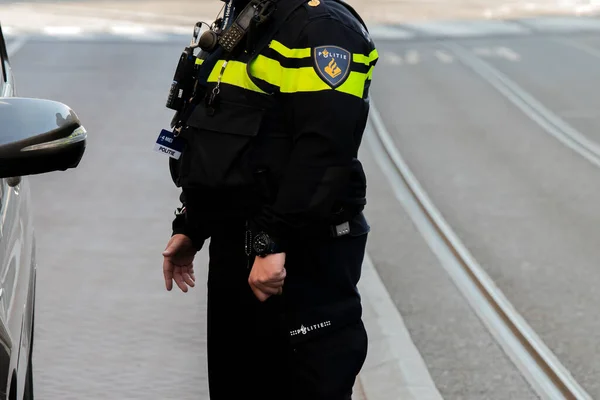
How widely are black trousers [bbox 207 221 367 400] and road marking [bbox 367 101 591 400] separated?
1.94 meters

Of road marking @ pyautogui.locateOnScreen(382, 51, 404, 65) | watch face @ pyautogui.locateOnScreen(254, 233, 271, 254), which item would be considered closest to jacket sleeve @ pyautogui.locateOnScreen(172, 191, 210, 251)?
watch face @ pyautogui.locateOnScreen(254, 233, 271, 254)

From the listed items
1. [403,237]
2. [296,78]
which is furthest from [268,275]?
[403,237]

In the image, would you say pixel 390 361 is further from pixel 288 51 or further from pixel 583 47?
pixel 583 47

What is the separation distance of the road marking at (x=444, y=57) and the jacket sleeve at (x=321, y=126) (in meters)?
13.1

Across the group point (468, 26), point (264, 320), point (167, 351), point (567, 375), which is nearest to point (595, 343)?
point (567, 375)

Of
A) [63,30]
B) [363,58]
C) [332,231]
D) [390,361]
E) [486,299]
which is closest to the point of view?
[363,58]

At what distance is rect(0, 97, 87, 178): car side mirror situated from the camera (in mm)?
2170

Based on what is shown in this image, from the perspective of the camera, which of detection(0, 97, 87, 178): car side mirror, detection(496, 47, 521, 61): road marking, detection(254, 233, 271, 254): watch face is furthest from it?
detection(496, 47, 521, 61): road marking

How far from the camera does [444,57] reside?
1611 centimetres

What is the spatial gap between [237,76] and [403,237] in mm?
4355

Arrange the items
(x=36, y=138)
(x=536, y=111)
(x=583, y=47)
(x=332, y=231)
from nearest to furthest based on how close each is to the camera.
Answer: (x=36, y=138)
(x=332, y=231)
(x=536, y=111)
(x=583, y=47)

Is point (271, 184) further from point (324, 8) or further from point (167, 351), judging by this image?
point (167, 351)

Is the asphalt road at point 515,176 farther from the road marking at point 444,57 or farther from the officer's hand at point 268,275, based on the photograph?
the officer's hand at point 268,275

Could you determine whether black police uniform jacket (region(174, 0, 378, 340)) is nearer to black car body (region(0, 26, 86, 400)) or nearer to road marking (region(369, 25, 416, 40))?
black car body (region(0, 26, 86, 400))
